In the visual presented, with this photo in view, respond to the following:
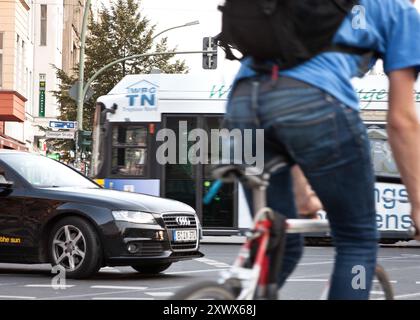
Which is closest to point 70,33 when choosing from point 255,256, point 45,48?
point 45,48

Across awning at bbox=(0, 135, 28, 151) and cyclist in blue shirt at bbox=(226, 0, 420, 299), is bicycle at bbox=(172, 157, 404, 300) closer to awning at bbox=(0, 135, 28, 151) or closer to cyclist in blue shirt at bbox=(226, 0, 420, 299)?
cyclist in blue shirt at bbox=(226, 0, 420, 299)

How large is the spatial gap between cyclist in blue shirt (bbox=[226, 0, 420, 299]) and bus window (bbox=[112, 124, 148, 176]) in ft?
52.2

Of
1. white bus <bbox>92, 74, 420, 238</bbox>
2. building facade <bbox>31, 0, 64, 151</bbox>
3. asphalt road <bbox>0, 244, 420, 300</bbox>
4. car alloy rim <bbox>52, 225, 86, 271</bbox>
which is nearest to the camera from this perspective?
asphalt road <bbox>0, 244, 420, 300</bbox>

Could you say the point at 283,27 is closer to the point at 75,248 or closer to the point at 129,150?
the point at 75,248

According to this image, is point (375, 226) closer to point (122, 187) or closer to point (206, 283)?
point (206, 283)

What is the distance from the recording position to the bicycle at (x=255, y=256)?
106 inches

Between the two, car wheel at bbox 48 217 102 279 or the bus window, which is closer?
car wheel at bbox 48 217 102 279

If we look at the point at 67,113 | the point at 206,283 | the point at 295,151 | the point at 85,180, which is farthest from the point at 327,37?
the point at 67,113

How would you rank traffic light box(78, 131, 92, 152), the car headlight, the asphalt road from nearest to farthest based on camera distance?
the asphalt road < the car headlight < traffic light box(78, 131, 92, 152)

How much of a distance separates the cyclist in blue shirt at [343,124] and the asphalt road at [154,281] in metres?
4.49

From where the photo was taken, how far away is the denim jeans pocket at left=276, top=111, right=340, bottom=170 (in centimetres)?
281

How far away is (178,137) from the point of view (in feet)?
63.7

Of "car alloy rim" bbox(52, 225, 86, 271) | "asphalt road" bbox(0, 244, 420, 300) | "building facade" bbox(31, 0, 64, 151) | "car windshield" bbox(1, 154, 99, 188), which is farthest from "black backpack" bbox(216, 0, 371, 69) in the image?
"building facade" bbox(31, 0, 64, 151)

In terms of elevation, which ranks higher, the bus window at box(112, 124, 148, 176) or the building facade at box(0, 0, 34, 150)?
the building facade at box(0, 0, 34, 150)
